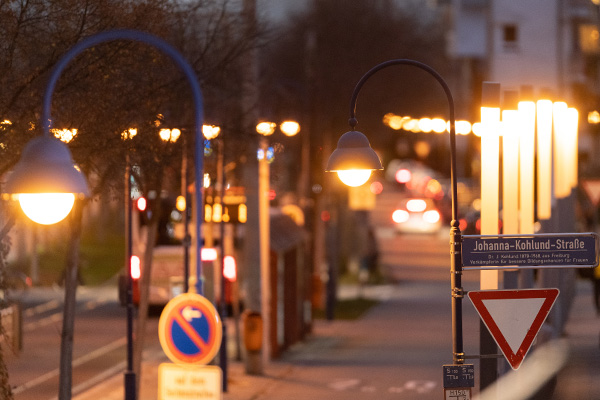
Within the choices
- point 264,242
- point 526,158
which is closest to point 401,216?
point 264,242

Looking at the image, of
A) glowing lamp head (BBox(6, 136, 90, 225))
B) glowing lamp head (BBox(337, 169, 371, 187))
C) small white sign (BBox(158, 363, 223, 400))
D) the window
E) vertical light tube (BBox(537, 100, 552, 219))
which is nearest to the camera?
glowing lamp head (BBox(6, 136, 90, 225))

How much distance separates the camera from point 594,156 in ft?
195

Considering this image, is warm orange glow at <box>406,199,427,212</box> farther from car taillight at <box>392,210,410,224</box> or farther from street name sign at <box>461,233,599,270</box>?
street name sign at <box>461,233,599,270</box>

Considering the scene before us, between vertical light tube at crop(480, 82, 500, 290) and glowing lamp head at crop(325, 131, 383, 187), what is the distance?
11.8 feet

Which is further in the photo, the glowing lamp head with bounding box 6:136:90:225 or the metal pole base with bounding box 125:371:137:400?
the metal pole base with bounding box 125:371:137:400

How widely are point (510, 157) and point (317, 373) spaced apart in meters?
5.43

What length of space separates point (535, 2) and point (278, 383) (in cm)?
3271

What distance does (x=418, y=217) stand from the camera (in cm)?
5844

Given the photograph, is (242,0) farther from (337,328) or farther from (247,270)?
(337,328)

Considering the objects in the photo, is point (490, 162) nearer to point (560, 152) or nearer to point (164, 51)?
point (164, 51)

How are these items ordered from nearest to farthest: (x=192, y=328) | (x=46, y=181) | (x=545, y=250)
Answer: (x=46, y=181) → (x=192, y=328) → (x=545, y=250)

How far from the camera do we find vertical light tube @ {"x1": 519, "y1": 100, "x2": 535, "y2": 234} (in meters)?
16.3

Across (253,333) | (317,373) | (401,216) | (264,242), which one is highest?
(401,216)

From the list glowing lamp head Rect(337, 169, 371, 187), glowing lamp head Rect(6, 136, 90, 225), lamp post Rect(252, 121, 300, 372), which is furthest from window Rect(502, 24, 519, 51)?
glowing lamp head Rect(6, 136, 90, 225)
